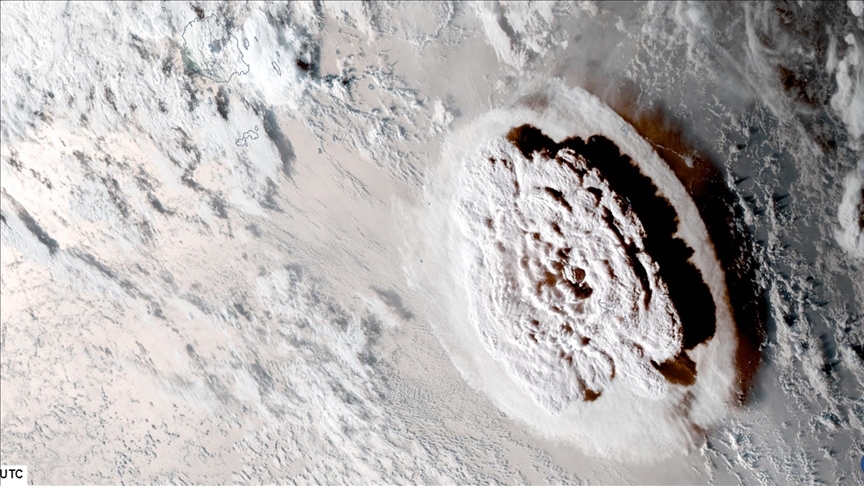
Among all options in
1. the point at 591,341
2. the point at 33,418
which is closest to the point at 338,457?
the point at 591,341

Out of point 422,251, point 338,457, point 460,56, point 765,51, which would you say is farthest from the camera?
point 338,457

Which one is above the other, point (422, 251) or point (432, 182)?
point (432, 182)

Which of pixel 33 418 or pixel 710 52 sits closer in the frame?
pixel 710 52

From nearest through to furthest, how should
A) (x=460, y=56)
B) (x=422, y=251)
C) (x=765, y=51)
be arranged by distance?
→ (x=765, y=51)
(x=460, y=56)
(x=422, y=251)

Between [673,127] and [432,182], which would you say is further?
[432,182]

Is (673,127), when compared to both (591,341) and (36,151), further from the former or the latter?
(36,151)

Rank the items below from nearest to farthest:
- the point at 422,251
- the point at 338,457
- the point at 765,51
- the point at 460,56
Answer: the point at 765,51, the point at 460,56, the point at 422,251, the point at 338,457

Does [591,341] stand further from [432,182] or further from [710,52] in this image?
[710,52]

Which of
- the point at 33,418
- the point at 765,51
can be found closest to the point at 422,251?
the point at 765,51

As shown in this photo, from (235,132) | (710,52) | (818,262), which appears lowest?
(235,132)
